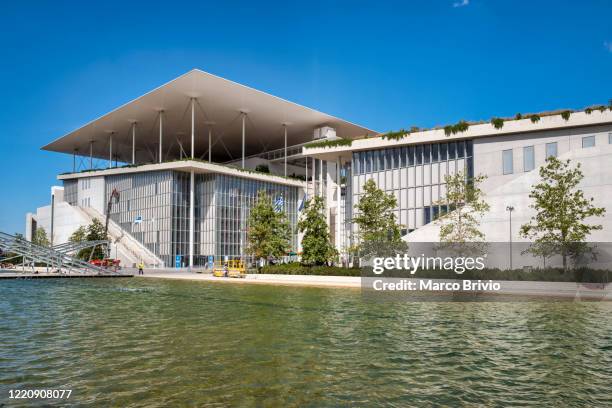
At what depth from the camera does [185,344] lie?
15086 millimetres

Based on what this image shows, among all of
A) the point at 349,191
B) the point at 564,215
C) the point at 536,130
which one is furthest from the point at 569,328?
the point at 349,191

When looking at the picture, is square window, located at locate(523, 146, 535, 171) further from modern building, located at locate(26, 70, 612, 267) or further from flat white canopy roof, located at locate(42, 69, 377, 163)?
flat white canopy roof, located at locate(42, 69, 377, 163)

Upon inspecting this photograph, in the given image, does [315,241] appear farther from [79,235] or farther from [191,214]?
[79,235]

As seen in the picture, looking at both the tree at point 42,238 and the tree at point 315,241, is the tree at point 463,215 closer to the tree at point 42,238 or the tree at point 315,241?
the tree at point 315,241

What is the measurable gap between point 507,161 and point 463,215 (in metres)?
10.2

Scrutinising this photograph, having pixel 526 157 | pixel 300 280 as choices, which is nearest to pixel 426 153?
pixel 526 157

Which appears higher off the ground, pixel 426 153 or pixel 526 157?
pixel 426 153

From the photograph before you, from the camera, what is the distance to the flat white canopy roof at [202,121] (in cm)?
6488

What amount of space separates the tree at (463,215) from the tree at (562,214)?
11.9 ft

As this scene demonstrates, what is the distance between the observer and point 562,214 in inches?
1448

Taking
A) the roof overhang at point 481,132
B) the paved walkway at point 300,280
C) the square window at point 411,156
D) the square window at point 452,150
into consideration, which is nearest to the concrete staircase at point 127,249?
the paved walkway at point 300,280

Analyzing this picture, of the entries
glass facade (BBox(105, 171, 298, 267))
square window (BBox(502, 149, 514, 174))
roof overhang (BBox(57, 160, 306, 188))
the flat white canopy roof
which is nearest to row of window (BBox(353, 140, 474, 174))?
square window (BBox(502, 149, 514, 174))

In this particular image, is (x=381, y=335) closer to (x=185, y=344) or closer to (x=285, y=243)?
(x=185, y=344)

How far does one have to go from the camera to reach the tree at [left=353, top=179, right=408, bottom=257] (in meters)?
44.6
